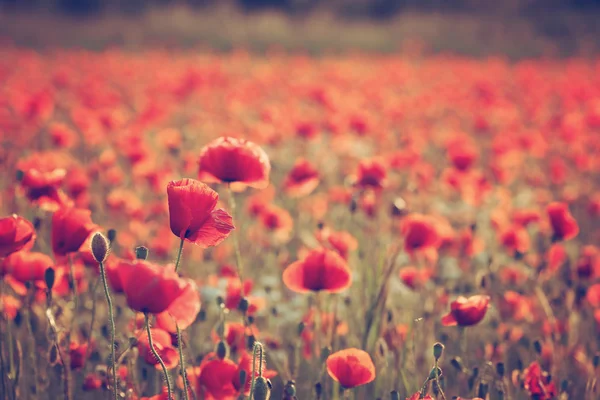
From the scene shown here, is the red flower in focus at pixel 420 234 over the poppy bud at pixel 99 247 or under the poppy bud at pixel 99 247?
under

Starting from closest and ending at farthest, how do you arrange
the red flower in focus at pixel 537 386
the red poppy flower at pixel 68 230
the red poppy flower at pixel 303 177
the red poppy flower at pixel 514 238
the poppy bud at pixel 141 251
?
the poppy bud at pixel 141 251
the red poppy flower at pixel 68 230
the red flower in focus at pixel 537 386
the red poppy flower at pixel 303 177
the red poppy flower at pixel 514 238

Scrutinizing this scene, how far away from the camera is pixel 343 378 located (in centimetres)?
143

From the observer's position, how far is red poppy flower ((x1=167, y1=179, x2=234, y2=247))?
128 cm

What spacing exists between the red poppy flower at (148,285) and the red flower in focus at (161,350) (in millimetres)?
412

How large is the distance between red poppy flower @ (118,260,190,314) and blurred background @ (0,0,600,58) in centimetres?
1379

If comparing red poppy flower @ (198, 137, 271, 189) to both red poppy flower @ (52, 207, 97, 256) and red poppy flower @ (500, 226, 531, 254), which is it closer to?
red poppy flower @ (52, 207, 97, 256)

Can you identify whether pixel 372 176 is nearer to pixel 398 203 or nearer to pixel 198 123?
pixel 398 203

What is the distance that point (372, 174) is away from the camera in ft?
8.21

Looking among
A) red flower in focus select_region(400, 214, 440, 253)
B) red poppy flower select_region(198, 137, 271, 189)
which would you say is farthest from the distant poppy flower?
red poppy flower select_region(198, 137, 271, 189)

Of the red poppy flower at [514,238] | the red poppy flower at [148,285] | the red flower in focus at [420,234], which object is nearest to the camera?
the red poppy flower at [148,285]

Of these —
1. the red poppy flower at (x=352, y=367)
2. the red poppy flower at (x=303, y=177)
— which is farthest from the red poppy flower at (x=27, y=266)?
the red poppy flower at (x=303, y=177)

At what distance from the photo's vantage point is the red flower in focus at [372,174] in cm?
250

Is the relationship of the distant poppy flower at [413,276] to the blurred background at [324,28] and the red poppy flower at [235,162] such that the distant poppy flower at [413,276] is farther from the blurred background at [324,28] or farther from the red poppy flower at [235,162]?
the blurred background at [324,28]

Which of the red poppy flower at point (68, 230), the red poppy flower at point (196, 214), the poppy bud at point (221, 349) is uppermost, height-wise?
the red poppy flower at point (196, 214)
